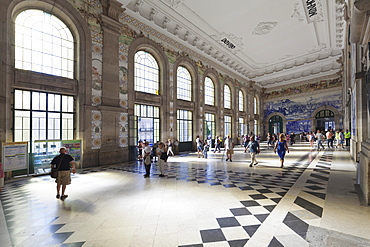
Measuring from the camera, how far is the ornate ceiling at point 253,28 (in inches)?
→ 447

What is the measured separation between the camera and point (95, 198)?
468 centimetres

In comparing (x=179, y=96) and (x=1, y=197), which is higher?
(x=179, y=96)

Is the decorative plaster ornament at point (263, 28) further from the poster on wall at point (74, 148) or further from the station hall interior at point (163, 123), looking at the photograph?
the poster on wall at point (74, 148)

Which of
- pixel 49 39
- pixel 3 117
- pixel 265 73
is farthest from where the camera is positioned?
pixel 265 73

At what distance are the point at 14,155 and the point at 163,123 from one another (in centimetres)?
813

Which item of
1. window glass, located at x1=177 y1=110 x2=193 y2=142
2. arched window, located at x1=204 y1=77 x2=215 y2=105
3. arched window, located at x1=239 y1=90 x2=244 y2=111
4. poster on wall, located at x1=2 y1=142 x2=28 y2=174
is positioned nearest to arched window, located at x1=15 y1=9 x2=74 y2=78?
poster on wall, located at x1=2 y1=142 x2=28 y2=174

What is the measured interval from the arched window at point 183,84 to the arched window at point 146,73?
2.49 meters

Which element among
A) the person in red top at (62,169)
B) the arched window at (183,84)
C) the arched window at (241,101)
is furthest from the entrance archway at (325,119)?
the person in red top at (62,169)

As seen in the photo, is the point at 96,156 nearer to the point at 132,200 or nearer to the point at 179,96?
the point at 132,200

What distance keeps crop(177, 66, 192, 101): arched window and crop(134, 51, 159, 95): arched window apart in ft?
8.16

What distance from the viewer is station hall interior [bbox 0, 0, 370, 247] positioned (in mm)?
3229

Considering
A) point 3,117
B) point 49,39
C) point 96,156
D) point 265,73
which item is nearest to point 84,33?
point 49,39

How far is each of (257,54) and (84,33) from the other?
15673 millimetres

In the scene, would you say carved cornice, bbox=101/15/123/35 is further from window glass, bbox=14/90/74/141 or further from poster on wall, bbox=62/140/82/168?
poster on wall, bbox=62/140/82/168
